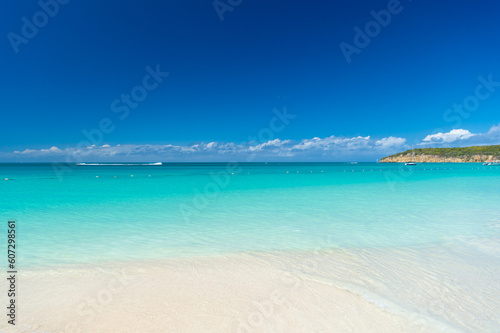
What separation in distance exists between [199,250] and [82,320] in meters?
3.11

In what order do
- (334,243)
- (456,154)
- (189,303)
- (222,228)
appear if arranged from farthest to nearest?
(456,154) → (222,228) → (334,243) → (189,303)

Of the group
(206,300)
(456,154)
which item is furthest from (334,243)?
(456,154)

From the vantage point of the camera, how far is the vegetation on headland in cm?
14457

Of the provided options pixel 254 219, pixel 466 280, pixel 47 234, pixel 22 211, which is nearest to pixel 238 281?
pixel 466 280

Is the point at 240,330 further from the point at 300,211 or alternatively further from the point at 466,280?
the point at 300,211

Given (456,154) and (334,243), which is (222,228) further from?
(456,154)

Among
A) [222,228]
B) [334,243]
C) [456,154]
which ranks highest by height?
[456,154]

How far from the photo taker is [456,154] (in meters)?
164

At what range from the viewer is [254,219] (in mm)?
9961

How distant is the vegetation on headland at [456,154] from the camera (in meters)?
145

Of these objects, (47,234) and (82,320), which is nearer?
(82,320)

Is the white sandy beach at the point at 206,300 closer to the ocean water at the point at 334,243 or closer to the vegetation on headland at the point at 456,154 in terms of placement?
the ocean water at the point at 334,243

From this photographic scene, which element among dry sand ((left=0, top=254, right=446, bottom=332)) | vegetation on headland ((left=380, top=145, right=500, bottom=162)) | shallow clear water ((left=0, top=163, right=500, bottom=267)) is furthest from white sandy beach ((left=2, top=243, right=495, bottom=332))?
vegetation on headland ((left=380, top=145, right=500, bottom=162))

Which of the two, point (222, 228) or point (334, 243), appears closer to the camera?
point (334, 243)
